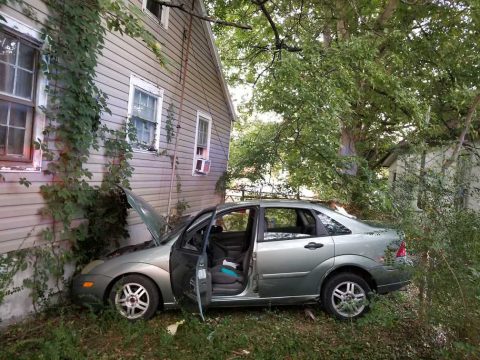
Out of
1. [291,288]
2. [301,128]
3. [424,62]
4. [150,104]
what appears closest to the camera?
[291,288]

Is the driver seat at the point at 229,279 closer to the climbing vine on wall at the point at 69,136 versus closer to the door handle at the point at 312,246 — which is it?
the door handle at the point at 312,246

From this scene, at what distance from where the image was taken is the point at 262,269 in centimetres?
487

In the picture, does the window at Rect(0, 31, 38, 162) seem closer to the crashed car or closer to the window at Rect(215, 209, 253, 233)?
the crashed car

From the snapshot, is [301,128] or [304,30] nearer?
[301,128]

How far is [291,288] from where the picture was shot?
195 inches

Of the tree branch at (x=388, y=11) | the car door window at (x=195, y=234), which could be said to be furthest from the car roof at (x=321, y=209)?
the tree branch at (x=388, y=11)

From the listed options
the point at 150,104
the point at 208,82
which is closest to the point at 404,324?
the point at 150,104

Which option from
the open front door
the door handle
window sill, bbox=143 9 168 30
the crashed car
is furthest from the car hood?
window sill, bbox=143 9 168 30

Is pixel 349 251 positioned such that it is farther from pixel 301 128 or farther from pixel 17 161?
pixel 301 128

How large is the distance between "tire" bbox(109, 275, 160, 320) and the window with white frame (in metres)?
3.08

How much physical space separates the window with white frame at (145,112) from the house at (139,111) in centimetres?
2

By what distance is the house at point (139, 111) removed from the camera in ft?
14.8

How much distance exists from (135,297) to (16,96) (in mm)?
2873

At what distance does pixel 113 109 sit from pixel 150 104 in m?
1.47
